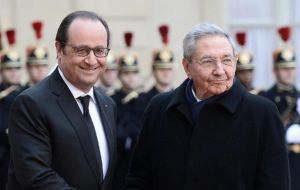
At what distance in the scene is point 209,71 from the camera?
13.6 ft

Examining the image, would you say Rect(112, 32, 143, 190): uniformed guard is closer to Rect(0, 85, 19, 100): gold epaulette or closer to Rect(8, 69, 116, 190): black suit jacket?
Rect(0, 85, 19, 100): gold epaulette

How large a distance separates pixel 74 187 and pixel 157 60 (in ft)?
18.6

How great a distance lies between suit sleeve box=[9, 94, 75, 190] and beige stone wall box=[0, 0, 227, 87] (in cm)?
700

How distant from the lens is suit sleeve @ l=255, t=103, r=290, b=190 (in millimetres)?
4035

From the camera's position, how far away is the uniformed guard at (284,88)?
28.3ft

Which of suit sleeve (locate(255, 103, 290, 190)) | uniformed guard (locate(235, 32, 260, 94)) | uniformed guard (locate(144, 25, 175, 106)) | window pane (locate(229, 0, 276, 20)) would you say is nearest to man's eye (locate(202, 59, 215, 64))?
suit sleeve (locate(255, 103, 290, 190))

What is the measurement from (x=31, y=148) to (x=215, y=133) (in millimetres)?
861

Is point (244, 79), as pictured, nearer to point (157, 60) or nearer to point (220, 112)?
point (157, 60)

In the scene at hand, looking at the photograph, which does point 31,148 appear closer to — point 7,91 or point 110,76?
point 7,91

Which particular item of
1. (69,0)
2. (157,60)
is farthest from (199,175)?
(69,0)

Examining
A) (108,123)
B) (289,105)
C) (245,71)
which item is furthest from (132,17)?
(108,123)

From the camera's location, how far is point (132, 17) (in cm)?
1145

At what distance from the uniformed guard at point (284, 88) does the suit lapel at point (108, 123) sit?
4.12 meters

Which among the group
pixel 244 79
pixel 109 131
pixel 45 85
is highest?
pixel 45 85
